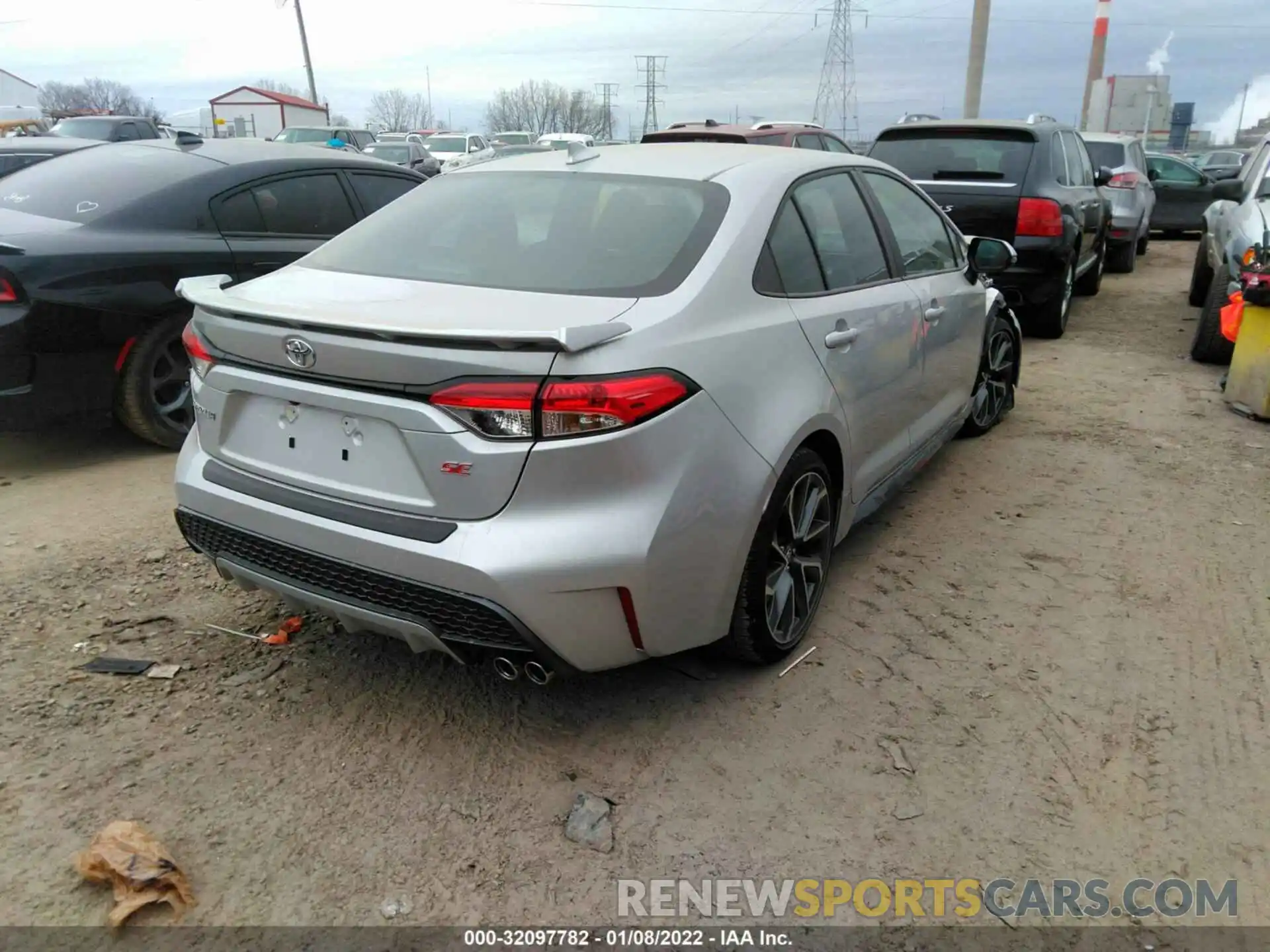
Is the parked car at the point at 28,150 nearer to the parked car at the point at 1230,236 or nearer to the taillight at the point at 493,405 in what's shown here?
the taillight at the point at 493,405

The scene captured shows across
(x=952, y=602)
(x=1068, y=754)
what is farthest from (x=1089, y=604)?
(x=1068, y=754)

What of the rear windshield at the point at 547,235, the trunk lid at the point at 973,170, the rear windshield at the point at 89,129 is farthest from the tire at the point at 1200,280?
the rear windshield at the point at 89,129

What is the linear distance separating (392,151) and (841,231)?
1910 cm

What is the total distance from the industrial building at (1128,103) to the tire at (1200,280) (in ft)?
81.1

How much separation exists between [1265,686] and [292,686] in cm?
310

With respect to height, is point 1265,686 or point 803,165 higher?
point 803,165

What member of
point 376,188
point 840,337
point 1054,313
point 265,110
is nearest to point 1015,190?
point 1054,313

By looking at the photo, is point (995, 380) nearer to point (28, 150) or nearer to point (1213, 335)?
point (1213, 335)

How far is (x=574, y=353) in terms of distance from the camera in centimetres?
236

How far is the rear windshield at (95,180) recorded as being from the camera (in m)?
5.01

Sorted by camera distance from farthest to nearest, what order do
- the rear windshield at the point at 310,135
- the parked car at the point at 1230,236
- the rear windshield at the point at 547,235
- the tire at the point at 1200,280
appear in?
1. the rear windshield at the point at 310,135
2. the tire at the point at 1200,280
3. the parked car at the point at 1230,236
4. the rear windshield at the point at 547,235

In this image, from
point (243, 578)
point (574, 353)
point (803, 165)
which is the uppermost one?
point (803, 165)

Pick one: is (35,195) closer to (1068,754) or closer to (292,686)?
(292,686)

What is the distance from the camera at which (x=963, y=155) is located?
797 cm
